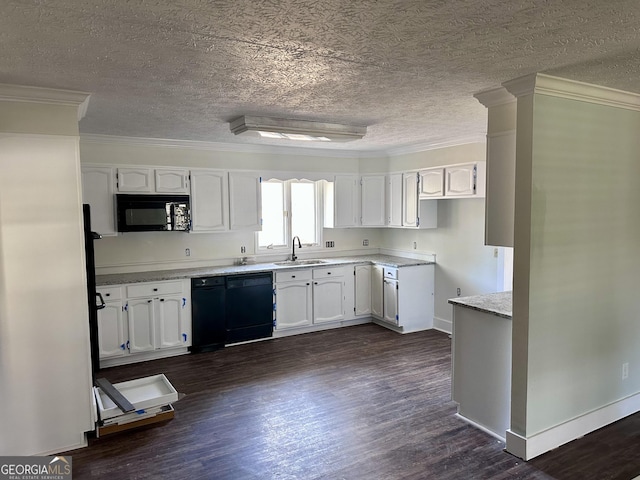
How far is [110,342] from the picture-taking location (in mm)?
4637

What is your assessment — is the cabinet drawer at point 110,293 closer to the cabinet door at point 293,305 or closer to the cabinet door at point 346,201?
the cabinet door at point 293,305

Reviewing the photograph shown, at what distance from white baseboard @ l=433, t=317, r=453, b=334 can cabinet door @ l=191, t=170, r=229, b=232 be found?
307cm

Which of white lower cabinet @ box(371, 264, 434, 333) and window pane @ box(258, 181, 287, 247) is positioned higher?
window pane @ box(258, 181, 287, 247)

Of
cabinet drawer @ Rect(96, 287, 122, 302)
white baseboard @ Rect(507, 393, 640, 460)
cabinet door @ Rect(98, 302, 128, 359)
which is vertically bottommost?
white baseboard @ Rect(507, 393, 640, 460)

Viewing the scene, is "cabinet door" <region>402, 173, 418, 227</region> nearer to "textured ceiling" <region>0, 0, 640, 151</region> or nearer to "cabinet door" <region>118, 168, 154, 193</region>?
"textured ceiling" <region>0, 0, 640, 151</region>

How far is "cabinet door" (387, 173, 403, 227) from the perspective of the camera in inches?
241

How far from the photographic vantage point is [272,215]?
20.2ft

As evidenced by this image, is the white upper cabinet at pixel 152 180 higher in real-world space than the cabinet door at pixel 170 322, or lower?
higher

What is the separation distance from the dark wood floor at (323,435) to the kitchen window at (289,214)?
74.8 inches

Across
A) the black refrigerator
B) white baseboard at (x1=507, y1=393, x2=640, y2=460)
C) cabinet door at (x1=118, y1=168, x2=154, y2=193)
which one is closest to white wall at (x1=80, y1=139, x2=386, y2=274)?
cabinet door at (x1=118, y1=168, x2=154, y2=193)

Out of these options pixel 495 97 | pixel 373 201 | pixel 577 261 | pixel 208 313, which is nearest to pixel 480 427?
pixel 577 261

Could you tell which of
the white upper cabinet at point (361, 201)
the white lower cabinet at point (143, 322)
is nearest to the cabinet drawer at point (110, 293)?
the white lower cabinet at point (143, 322)

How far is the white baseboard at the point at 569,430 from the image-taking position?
2.96 m

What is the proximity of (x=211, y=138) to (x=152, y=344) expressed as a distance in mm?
2412
